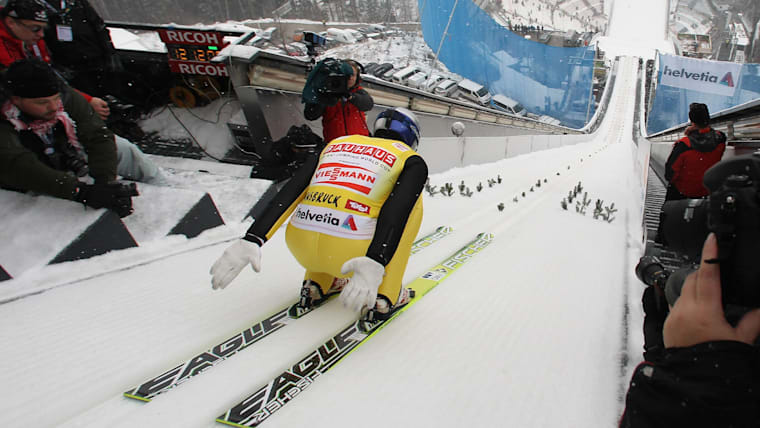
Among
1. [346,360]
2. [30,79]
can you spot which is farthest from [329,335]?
[30,79]

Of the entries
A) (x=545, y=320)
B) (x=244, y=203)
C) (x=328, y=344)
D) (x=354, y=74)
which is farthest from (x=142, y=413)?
(x=354, y=74)

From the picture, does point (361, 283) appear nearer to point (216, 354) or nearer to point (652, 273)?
point (216, 354)

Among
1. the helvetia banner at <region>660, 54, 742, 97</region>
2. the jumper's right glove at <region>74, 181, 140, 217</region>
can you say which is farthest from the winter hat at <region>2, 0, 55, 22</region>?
the helvetia banner at <region>660, 54, 742, 97</region>

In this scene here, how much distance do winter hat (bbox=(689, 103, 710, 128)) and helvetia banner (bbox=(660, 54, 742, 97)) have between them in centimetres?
1212

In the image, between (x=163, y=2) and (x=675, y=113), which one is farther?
(x=675, y=113)

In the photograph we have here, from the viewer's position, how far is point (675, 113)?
16484 millimetres

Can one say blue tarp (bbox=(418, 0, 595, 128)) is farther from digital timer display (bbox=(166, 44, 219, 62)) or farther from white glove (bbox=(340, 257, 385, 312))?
white glove (bbox=(340, 257, 385, 312))

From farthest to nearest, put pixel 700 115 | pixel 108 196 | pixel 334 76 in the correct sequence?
pixel 334 76
pixel 700 115
pixel 108 196

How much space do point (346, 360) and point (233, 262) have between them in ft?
2.61

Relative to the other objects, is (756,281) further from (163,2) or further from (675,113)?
(675,113)

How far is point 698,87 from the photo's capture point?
1483 cm

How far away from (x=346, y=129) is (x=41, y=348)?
333 cm

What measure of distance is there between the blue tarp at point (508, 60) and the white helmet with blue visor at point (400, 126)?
1225cm

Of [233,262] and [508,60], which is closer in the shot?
[233,262]
